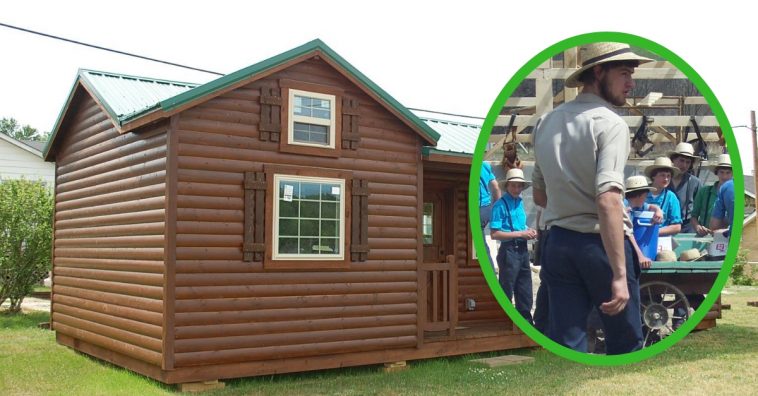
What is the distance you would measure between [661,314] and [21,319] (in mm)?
17022

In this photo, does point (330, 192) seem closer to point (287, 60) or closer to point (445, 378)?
point (287, 60)

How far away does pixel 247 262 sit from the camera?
9203 mm

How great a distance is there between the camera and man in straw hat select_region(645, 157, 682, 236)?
3.74 feet

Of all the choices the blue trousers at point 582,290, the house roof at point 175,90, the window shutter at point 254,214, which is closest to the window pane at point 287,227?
the window shutter at point 254,214

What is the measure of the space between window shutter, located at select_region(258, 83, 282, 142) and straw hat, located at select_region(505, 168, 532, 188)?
8.28 m

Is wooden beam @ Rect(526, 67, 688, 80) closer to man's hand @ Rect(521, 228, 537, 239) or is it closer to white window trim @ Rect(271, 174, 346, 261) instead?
man's hand @ Rect(521, 228, 537, 239)

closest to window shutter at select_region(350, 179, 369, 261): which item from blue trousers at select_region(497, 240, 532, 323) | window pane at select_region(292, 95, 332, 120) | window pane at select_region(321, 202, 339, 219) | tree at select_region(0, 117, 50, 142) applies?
window pane at select_region(321, 202, 339, 219)

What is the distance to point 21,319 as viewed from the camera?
53.6ft

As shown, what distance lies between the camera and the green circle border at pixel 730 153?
46.7 inches

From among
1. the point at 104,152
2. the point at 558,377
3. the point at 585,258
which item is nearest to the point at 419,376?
the point at 558,377

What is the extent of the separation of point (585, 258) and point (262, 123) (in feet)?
27.5

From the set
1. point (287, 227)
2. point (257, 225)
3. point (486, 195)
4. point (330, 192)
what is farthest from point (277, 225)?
point (486, 195)

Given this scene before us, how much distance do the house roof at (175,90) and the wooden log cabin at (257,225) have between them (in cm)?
2

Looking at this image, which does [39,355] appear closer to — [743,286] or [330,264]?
[330,264]
